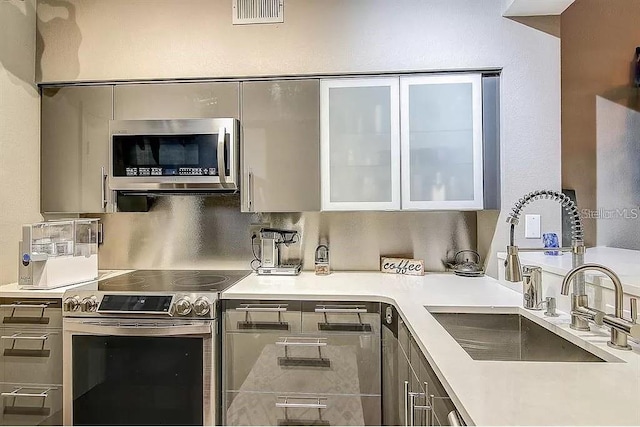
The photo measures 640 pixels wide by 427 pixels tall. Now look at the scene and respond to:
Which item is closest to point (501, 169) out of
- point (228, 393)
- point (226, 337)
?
point (226, 337)

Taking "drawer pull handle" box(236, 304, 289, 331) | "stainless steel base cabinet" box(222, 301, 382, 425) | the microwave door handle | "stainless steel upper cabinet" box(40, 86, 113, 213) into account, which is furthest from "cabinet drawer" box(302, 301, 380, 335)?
"stainless steel upper cabinet" box(40, 86, 113, 213)

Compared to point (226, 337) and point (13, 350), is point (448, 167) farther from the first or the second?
point (13, 350)

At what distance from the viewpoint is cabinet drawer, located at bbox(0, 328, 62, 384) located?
194cm

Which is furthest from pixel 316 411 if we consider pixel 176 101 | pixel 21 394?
pixel 176 101

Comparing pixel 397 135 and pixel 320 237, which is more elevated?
pixel 397 135

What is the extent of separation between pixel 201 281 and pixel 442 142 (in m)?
1.54

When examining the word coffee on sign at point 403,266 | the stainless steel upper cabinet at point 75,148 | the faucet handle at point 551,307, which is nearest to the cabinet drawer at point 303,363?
the word coffee on sign at point 403,266

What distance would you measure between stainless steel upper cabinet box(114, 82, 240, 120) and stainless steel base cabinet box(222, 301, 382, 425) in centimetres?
112

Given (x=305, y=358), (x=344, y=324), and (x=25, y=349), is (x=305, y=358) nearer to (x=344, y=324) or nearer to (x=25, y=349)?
(x=344, y=324)

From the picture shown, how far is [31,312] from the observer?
196 centimetres

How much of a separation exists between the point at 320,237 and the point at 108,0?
193 cm

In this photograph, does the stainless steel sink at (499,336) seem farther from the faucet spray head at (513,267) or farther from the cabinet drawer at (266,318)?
the cabinet drawer at (266,318)

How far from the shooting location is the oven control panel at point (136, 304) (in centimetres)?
186

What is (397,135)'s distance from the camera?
218cm
